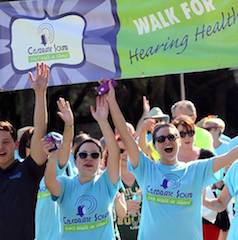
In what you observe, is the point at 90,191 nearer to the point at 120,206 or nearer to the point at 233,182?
the point at 120,206

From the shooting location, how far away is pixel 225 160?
3.98m

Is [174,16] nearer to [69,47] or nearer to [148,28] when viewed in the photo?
[148,28]

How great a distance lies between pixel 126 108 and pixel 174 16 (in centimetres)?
665

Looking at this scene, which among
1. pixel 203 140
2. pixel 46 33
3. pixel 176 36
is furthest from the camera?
pixel 46 33

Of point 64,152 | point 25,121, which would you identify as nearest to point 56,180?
point 64,152

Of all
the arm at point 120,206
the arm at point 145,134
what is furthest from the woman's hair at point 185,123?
the arm at point 120,206

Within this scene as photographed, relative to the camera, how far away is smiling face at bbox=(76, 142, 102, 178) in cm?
411

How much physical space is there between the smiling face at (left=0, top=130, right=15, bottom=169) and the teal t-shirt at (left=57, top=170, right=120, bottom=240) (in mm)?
355

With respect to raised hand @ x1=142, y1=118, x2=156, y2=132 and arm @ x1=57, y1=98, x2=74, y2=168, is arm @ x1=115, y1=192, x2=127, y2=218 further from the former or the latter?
arm @ x1=57, y1=98, x2=74, y2=168

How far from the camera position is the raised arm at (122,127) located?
4.09 meters

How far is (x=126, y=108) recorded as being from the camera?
12.7 meters

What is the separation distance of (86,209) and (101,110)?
646 millimetres

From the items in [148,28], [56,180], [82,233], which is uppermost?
[148,28]

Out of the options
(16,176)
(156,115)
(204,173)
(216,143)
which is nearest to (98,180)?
(16,176)
